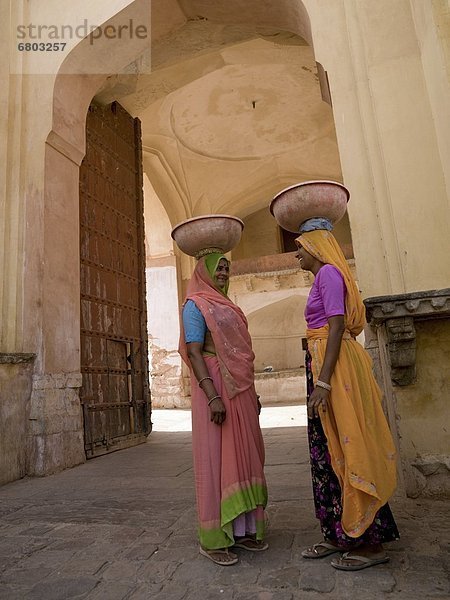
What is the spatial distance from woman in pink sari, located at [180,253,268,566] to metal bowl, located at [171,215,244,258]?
280 millimetres

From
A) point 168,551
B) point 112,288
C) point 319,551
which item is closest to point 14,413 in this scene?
point 112,288

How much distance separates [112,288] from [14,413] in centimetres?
241

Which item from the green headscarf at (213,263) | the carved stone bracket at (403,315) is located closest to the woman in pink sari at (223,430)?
the green headscarf at (213,263)

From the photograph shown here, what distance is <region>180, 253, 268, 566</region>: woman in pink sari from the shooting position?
7.18ft

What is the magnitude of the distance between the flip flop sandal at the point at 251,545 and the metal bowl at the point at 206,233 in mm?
1504

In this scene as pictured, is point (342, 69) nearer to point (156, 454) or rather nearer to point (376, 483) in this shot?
point (376, 483)

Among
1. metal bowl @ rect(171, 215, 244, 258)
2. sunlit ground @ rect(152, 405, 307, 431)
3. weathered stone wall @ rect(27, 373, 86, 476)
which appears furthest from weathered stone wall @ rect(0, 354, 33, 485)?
sunlit ground @ rect(152, 405, 307, 431)

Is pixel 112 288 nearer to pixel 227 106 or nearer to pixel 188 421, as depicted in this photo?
pixel 188 421

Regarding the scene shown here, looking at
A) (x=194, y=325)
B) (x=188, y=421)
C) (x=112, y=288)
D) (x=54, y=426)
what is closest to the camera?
(x=194, y=325)

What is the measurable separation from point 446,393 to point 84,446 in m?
3.88

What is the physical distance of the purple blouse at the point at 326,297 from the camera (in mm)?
2123

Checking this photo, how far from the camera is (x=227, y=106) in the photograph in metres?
11.2

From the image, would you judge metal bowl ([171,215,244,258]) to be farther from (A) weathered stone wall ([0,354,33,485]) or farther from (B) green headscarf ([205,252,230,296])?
(A) weathered stone wall ([0,354,33,485])

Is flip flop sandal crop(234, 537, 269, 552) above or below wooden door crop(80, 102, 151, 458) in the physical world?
below
